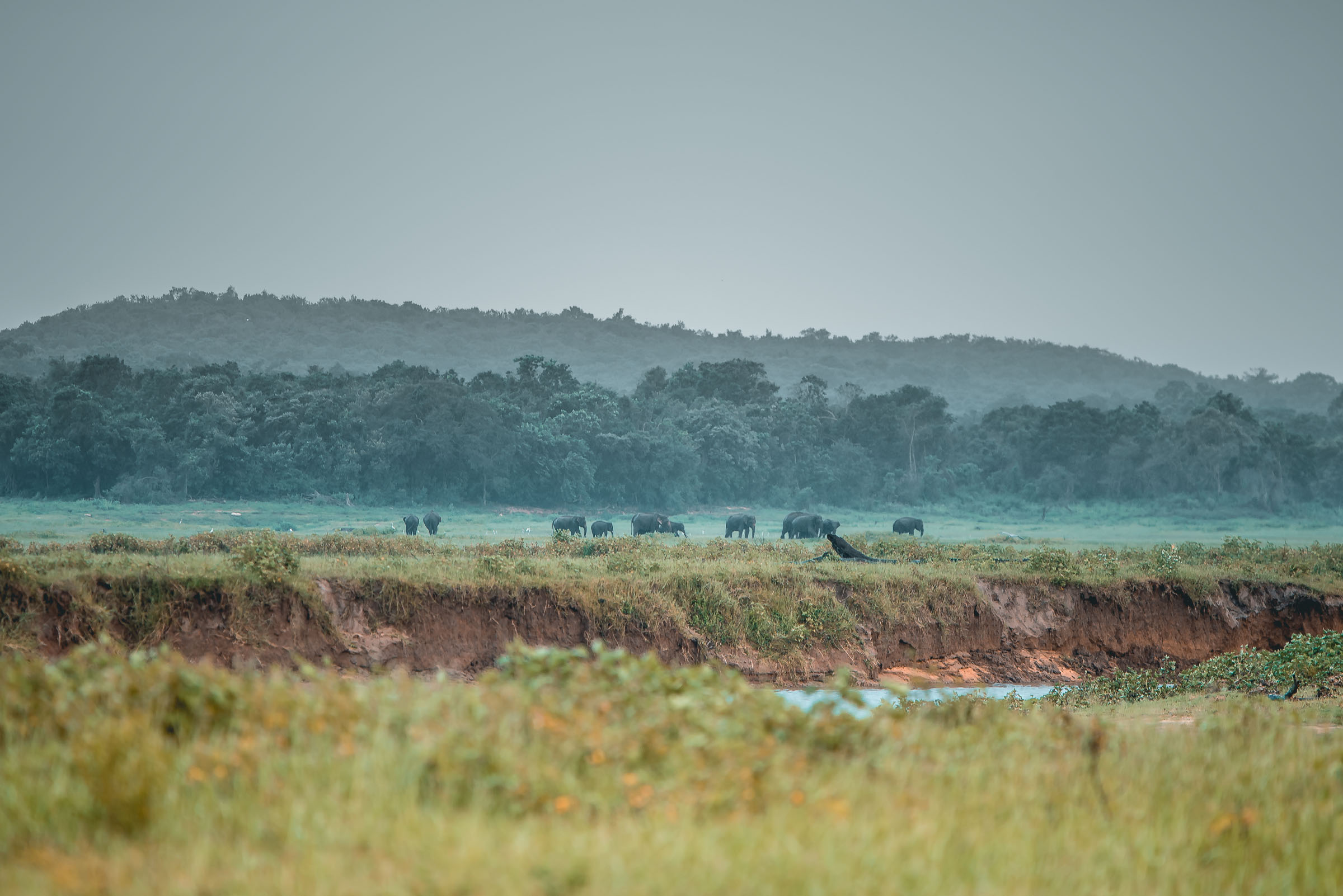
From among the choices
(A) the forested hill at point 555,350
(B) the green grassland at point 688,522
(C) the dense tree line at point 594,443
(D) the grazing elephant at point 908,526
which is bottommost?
(B) the green grassland at point 688,522

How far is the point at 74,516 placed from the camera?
40156 mm

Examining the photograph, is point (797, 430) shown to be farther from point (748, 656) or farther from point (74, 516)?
point (748, 656)

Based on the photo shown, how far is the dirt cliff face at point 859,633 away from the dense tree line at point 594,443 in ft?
113

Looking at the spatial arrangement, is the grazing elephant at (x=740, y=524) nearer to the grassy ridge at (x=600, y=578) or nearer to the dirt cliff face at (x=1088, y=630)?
the grassy ridge at (x=600, y=578)

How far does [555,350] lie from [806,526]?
73678 millimetres

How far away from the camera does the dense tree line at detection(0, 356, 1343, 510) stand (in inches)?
1923

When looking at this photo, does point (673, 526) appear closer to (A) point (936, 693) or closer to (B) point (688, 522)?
(B) point (688, 522)

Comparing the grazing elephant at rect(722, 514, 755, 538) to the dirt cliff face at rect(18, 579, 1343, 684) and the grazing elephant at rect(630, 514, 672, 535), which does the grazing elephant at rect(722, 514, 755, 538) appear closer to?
the grazing elephant at rect(630, 514, 672, 535)

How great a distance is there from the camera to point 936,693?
17766 mm

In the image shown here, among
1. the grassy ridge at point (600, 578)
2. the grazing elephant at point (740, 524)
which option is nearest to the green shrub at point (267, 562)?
the grassy ridge at point (600, 578)

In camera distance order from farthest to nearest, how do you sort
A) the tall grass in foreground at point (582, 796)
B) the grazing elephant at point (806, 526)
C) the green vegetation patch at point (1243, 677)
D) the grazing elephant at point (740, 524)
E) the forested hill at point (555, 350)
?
the forested hill at point (555, 350) < the grazing elephant at point (740, 524) < the grazing elephant at point (806, 526) < the green vegetation patch at point (1243, 677) < the tall grass in foreground at point (582, 796)

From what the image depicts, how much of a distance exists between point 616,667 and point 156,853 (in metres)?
3.16

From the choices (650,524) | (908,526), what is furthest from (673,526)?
(908,526)

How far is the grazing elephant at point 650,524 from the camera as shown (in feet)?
141
